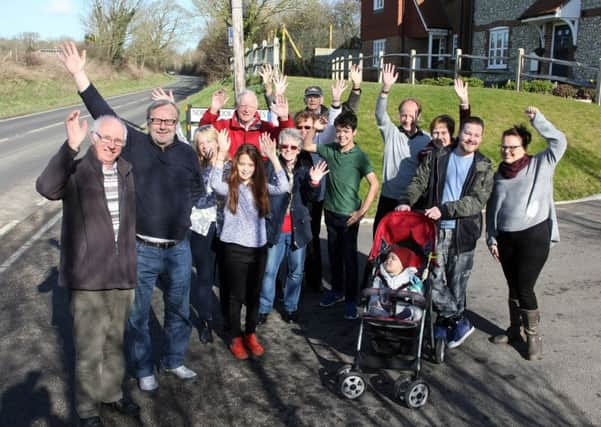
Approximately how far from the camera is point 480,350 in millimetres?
5062

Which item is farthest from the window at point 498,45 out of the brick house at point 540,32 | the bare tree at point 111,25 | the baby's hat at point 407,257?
the bare tree at point 111,25

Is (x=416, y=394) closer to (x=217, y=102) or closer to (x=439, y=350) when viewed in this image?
(x=439, y=350)

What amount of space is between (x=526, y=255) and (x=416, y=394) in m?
1.57

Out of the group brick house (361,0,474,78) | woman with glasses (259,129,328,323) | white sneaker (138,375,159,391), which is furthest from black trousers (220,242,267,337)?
brick house (361,0,474,78)

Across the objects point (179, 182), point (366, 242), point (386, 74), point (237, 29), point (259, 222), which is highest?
point (237, 29)

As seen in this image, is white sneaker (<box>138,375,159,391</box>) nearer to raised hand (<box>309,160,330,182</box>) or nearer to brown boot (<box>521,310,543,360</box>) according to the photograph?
raised hand (<box>309,160,330,182</box>)

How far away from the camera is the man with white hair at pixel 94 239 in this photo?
3461 mm

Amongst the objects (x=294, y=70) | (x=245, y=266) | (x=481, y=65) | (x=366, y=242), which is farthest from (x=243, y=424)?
(x=294, y=70)

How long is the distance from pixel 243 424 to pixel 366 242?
4.73 meters

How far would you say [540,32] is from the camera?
2509cm

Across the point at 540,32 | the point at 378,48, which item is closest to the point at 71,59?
the point at 540,32

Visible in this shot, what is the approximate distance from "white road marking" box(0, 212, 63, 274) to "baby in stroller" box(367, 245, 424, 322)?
4761mm

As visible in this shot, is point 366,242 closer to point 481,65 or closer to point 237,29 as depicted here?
point 237,29

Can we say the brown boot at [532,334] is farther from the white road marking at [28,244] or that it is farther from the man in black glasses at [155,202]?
the white road marking at [28,244]
